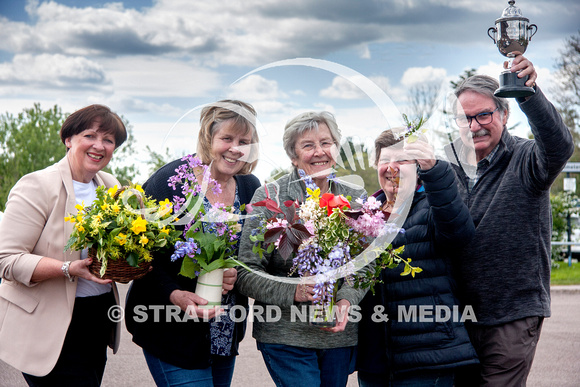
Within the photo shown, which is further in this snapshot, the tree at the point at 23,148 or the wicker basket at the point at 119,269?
the tree at the point at 23,148

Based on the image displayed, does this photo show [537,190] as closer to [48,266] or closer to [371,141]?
[371,141]

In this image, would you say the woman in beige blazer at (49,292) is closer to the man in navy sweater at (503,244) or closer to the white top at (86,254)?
the white top at (86,254)

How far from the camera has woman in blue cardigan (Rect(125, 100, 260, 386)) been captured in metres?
3.07

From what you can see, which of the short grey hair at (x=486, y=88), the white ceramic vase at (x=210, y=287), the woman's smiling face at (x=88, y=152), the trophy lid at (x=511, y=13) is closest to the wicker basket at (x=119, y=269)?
the white ceramic vase at (x=210, y=287)

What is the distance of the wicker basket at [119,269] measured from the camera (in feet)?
9.25

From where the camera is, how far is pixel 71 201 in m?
3.14

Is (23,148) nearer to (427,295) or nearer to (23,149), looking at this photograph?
(23,149)

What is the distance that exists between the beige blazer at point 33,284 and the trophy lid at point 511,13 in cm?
250

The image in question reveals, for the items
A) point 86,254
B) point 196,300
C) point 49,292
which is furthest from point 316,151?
point 49,292

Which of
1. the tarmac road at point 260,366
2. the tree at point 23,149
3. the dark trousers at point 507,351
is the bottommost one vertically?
the tarmac road at point 260,366

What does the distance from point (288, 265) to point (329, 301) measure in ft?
1.17

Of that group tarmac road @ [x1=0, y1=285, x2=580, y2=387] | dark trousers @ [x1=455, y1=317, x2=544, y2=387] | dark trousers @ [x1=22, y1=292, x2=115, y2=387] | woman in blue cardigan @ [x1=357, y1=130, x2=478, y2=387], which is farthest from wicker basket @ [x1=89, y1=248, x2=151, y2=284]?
tarmac road @ [x1=0, y1=285, x2=580, y2=387]

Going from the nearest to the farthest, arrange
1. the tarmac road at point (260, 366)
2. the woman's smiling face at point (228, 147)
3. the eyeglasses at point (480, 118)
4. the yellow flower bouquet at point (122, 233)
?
the yellow flower bouquet at point (122, 233) < the eyeglasses at point (480, 118) < the woman's smiling face at point (228, 147) < the tarmac road at point (260, 366)

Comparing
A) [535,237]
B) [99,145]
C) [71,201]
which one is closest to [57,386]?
[71,201]
